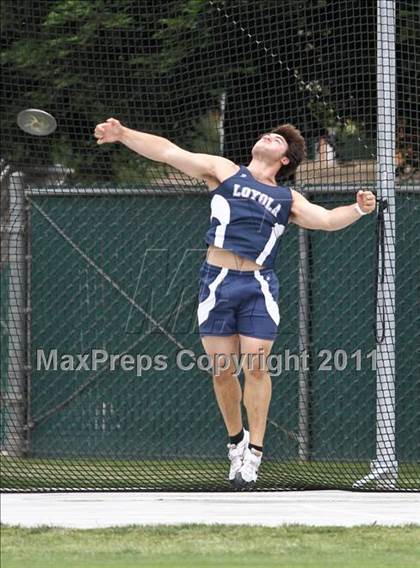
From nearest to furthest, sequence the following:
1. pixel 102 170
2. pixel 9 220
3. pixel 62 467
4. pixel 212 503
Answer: pixel 212 503
pixel 62 467
pixel 9 220
pixel 102 170

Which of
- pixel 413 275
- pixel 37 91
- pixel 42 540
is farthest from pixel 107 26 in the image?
pixel 42 540

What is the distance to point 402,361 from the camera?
396 inches

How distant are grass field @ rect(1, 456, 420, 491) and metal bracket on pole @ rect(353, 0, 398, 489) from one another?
189mm

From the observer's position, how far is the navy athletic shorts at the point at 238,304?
6781 millimetres

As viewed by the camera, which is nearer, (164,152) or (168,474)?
(164,152)

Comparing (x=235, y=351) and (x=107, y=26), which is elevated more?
(x=107, y=26)

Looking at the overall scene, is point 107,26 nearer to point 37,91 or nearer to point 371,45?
point 37,91

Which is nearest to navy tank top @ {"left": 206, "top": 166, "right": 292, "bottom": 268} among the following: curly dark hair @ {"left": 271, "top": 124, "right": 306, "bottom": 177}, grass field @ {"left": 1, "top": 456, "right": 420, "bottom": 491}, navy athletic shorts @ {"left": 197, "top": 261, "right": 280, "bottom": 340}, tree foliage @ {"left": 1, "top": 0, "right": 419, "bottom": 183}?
navy athletic shorts @ {"left": 197, "top": 261, "right": 280, "bottom": 340}

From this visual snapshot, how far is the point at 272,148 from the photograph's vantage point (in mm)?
6797

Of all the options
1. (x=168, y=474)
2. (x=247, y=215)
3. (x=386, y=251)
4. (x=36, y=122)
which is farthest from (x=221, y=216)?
(x=168, y=474)

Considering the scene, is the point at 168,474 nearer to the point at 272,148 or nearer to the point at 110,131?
the point at 272,148

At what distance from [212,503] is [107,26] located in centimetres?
463

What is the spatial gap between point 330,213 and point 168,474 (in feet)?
11.3

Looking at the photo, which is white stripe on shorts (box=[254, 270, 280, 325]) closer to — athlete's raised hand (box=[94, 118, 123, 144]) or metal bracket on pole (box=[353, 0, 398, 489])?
athlete's raised hand (box=[94, 118, 123, 144])
